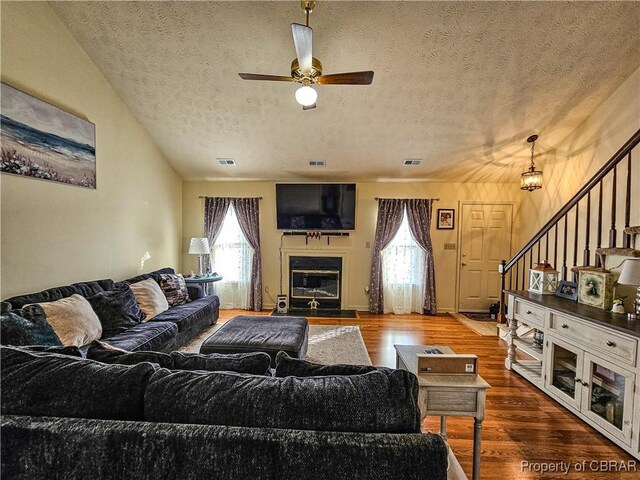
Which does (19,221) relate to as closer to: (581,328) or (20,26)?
(20,26)

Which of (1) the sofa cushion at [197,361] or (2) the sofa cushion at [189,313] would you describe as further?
(2) the sofa cushion at [189,313]

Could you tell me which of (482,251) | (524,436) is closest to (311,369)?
(524,436)

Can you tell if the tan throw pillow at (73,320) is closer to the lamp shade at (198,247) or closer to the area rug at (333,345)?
the area rug at (333,345)

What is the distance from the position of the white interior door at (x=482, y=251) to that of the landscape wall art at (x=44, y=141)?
18.4 feet

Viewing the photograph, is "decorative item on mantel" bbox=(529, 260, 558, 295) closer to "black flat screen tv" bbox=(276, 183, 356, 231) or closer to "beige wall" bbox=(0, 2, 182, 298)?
"black flat screen tv" bbox=(276, 183, 356, 231)

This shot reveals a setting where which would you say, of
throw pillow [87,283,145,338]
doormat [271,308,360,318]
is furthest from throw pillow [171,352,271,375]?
doormat [271,308,360,318]

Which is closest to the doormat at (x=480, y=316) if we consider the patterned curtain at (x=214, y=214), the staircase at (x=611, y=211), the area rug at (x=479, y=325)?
the area rug at (x=479, y=325)

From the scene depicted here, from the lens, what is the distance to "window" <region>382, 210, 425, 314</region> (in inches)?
208

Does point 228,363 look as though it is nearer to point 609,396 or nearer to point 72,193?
point 609,396

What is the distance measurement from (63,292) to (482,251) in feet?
19.6

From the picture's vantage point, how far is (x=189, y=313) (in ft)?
11.5

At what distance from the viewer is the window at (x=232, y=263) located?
17.8 feet

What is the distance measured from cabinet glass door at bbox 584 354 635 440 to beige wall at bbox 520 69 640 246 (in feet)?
5.01

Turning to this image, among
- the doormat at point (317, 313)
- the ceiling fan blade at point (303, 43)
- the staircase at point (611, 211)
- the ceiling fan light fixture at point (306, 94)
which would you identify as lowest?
the doormat at point (317, 313)
